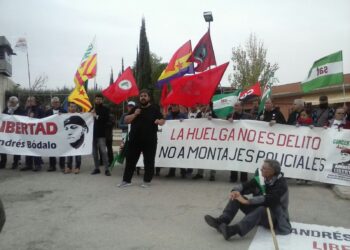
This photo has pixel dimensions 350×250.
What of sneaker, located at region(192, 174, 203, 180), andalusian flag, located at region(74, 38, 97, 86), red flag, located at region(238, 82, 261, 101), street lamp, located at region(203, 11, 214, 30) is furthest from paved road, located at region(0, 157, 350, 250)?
street lamp, located at region(203, 11, 214, 30)

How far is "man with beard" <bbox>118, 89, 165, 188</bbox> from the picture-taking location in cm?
770

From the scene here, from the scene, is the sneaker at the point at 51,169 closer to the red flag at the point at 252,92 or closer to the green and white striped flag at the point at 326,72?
the red flag at the point at 252,92

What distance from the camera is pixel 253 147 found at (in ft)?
26.9

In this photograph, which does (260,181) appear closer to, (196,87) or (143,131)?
(143,131)

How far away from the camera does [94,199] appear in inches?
265

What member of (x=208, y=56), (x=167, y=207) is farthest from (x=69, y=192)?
(x=208, y=56)

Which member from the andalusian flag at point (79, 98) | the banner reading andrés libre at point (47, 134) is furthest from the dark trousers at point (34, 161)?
the andalusian flag at point (79, 98)

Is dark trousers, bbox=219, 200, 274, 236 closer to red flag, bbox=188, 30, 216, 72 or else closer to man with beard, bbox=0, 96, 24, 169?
red flag, bbox=188, 30, 216, 72

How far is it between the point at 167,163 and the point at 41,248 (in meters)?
4.60

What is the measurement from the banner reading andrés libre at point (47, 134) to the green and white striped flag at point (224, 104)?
3172mm

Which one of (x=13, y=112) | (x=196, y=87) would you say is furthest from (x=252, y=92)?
(x=13, y=112)

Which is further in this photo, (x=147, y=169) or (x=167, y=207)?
(x=147, y=169)

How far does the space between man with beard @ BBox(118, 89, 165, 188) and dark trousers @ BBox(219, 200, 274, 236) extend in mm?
3046

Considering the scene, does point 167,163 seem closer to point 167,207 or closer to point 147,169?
point 147,169
